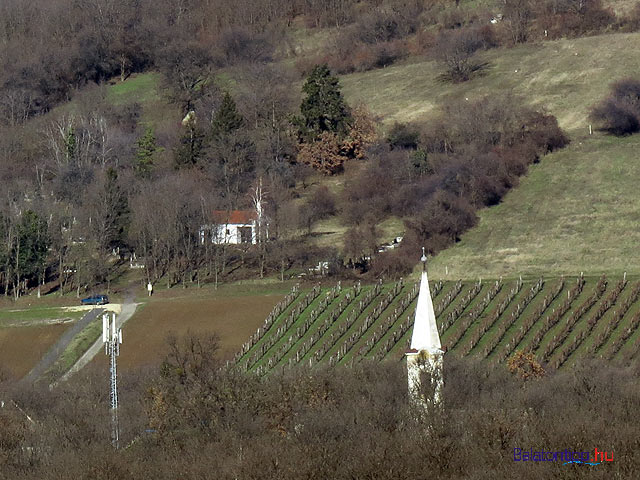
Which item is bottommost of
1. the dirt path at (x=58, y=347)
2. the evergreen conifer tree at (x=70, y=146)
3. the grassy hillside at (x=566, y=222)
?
the dirt path at (x=58, y=347)

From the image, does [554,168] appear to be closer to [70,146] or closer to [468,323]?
[468,323]

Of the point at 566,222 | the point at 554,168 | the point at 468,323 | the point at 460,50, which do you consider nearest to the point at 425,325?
the point at 468,323

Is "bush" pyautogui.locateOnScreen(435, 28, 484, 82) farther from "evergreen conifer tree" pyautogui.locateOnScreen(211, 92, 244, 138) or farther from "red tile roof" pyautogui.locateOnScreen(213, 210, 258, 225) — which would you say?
"red tile roof" pyautogui.locateOnScreen(213, 210, 258, 225)

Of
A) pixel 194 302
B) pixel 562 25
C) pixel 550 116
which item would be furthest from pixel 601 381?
pixel 562 25

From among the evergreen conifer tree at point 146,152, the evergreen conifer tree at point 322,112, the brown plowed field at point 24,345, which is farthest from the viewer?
the evergreen conifer tree at point 322,112

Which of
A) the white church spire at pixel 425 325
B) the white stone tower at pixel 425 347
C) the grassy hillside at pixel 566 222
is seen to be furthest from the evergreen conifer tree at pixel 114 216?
the white church spire at pixel 425 325

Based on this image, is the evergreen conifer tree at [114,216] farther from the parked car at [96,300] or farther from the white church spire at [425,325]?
the white church spire at [425,325]

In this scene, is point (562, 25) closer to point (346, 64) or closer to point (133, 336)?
point (346, 64)
